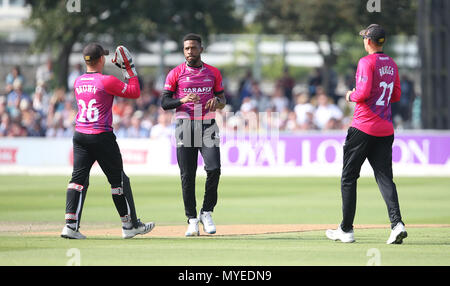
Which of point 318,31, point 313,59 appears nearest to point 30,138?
point 318,31

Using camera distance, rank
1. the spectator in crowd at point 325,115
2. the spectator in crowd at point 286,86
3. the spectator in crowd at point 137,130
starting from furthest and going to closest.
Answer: the spectator in crowd at point 286,86
the spectator in crowd at point 137,130
the spectator in crowd at point 325,115

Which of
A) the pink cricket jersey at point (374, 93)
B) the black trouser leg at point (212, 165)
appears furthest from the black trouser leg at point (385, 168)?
the black trouser leg at point (212, 165)

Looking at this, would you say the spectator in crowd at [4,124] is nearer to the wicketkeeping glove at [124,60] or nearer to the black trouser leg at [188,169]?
the black trouser leg at [188,169]

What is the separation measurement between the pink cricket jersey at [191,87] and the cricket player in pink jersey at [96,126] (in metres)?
0.69

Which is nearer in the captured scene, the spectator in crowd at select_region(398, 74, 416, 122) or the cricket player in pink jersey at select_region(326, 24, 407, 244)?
the cricket player in pink jersey at select_region(326, 24, 407, 244)

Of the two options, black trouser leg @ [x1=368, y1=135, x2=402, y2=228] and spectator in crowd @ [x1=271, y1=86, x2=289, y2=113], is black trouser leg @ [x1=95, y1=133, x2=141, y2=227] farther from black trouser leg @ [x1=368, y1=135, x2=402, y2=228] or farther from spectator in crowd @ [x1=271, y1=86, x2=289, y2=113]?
spectator in crowd @ [x1=271, y1=86, x2=289, y2=113]

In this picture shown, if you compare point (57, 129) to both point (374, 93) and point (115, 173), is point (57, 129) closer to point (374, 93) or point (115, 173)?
point (115, 173)

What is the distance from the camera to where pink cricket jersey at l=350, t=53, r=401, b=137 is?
10.1 meters

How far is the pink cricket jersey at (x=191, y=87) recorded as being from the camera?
11.2 metres

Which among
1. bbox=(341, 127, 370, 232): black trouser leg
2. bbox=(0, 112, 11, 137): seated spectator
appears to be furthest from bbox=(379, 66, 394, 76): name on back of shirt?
bbox=(0, 112, 11, 137): seated spectator

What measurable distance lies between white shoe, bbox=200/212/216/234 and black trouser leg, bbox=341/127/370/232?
1.77 m

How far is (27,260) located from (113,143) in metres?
2.22

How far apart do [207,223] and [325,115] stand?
14.9m

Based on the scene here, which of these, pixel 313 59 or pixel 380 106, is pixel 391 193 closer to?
pixel 380 106
